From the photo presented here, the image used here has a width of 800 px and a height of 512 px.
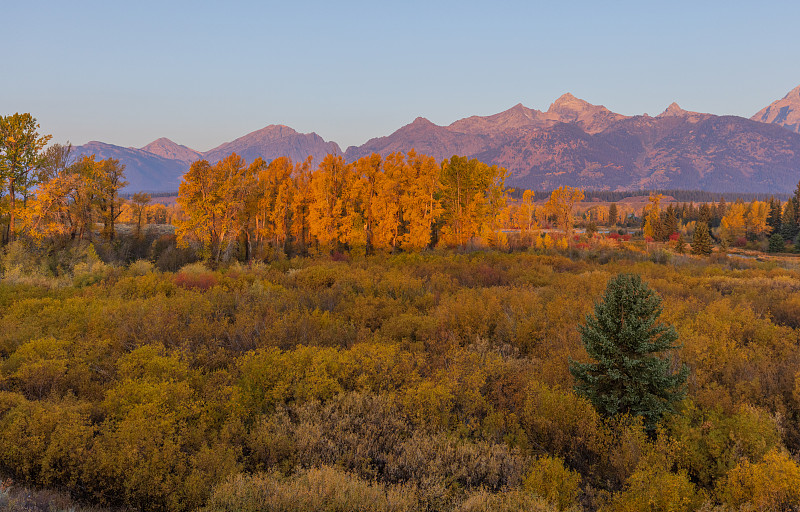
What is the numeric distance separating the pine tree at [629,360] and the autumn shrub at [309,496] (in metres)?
3.92

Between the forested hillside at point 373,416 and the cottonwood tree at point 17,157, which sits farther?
the cottonwood tree at point 17,157

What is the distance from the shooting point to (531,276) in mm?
18578

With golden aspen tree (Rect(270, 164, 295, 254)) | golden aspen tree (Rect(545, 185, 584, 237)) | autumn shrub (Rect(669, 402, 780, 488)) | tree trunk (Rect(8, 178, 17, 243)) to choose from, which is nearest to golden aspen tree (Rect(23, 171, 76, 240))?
tree trunk (Rect(8, 178, 17, 243))

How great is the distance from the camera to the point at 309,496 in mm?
4383

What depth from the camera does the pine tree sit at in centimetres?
623

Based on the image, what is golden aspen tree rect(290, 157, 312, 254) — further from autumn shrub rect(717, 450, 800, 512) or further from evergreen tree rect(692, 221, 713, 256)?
evergreen tree rect(692, 221, 713, 256)

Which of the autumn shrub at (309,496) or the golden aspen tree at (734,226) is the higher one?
the golden aspen tree at (734,226)

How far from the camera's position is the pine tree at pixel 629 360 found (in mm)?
6234

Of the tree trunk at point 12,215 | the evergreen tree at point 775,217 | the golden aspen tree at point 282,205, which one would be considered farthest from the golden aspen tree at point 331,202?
the evergreen tree at point 775,217

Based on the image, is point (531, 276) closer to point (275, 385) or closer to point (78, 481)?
point (275, 385)

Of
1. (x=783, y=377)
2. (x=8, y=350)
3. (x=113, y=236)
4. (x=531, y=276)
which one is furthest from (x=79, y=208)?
(x=783, y=377)

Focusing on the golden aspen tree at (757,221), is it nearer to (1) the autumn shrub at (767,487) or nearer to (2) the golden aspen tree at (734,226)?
(2) the golden aspen tree at (734,226)

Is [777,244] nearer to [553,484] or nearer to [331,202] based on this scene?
[331,202]

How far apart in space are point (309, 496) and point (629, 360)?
17.4 feet
